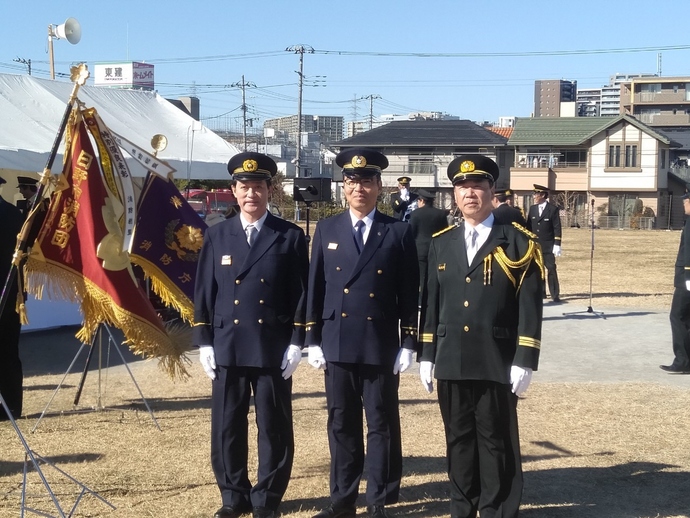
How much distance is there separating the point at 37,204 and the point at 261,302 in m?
1.57

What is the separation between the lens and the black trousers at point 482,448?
469 cm

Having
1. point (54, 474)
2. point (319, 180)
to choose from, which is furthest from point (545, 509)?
point (319, 180)

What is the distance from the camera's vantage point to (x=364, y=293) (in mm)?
5008

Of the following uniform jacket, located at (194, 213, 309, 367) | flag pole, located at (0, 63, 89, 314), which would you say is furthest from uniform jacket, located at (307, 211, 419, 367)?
flag pole, located at (0, 63, 89, 314)

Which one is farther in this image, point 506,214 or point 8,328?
point 506,214

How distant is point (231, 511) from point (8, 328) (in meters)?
3.31

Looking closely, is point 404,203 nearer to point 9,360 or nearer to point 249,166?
point 9,360

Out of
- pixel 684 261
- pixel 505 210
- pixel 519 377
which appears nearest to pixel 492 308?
pixel 519 377

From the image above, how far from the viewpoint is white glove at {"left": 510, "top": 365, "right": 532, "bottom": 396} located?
450 cm

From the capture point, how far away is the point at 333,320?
16.5 ft

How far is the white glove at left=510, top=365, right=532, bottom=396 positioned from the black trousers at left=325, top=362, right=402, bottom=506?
0.80m

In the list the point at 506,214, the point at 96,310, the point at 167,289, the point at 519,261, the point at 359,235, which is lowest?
the point at 96,310

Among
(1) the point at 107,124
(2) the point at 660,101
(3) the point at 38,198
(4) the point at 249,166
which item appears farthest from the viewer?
(2) the point at 660,101

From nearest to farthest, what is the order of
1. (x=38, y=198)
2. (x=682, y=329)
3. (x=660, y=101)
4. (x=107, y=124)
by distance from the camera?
(x=38, y=198) < (x=682, y=329) < (x=107, y=124) < (x=660, y=101)
